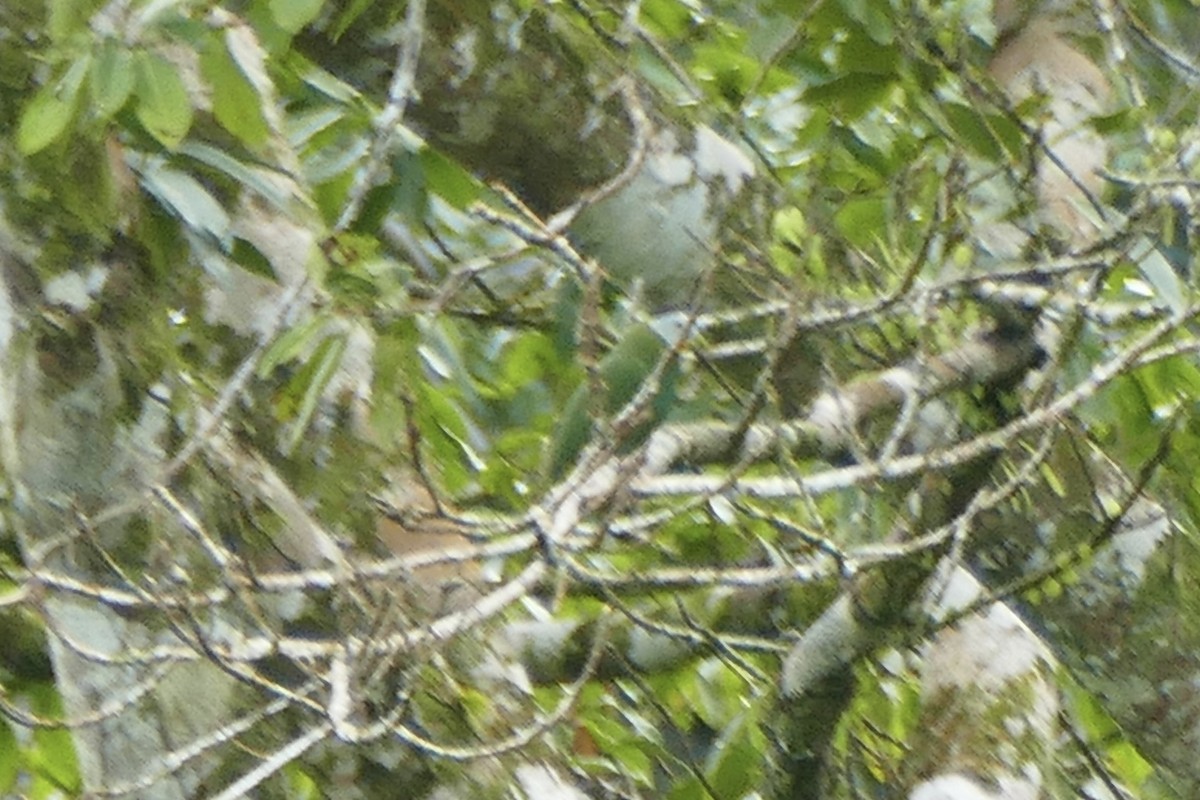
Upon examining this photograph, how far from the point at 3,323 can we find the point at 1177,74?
4.04 ft

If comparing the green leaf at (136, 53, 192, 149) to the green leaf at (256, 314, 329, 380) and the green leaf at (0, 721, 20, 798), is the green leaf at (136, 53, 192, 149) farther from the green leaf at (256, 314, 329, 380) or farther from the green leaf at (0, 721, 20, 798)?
the green leaf at (0, 721, 20, 798)

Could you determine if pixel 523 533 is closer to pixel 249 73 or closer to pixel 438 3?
pixel 249 73

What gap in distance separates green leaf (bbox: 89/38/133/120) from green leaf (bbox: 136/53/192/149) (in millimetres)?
11

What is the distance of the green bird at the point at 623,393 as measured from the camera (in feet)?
3.57

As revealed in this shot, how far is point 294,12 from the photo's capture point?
106 cm

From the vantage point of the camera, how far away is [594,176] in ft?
4.79

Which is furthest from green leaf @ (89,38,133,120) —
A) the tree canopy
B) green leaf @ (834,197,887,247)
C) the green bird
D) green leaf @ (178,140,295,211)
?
green leaf @ (834,197,887,247)

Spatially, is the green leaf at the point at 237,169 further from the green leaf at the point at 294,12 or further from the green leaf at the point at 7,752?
the green leaf at the point at 7,752

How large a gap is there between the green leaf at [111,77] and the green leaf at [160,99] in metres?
0.01

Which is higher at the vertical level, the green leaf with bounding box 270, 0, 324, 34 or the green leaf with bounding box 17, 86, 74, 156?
the green leaf with bounding box 270, 0, 324, 34

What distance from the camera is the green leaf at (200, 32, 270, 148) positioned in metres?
1.08

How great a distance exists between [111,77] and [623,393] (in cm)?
39

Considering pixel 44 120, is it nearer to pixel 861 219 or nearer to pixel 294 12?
pixel 294 12

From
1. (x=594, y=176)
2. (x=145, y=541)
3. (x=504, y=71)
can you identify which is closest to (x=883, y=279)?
(x=594, y=176)
